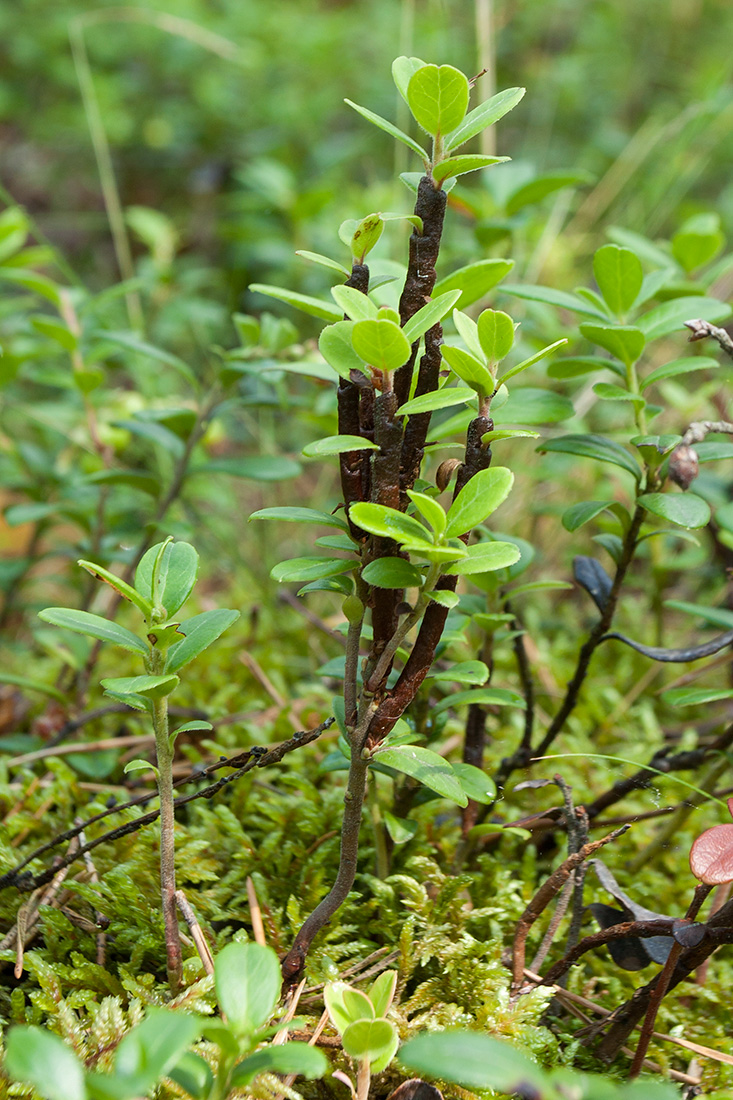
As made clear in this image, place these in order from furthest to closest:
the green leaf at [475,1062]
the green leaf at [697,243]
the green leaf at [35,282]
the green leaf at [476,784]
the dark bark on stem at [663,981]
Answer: the green leaf at [35,282], the green leaf at [697,243], the green leaf at [476,784], the dark bark on stem at [663,981], the green leaf at [475,1062]

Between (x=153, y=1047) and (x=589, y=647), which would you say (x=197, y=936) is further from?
(x=589, y=647)

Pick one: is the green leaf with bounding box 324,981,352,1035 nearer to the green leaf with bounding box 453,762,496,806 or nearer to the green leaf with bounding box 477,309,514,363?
the green leaf with bounding box 453,762,496,806

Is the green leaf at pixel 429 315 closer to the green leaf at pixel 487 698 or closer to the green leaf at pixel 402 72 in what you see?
the green leaf at pixel 402 72

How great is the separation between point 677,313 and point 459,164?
1.49 feet

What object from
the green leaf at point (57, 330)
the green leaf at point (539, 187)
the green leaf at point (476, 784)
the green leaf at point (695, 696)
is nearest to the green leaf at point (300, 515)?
the green leaf at point (476, 784)

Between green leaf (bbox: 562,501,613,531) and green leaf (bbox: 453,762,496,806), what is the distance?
30 centimetres

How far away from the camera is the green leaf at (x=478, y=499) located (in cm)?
72

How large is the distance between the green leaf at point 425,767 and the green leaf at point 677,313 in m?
0.60

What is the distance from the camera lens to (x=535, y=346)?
1.67m

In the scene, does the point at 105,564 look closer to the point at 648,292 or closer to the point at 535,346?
the point at 535,346

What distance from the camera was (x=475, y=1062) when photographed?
1.63ft

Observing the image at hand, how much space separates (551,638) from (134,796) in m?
1.04

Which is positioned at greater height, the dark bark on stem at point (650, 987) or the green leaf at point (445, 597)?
the green leaf at point (445, 597)

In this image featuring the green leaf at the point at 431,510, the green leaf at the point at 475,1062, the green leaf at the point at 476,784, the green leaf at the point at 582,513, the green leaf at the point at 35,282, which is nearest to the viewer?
the green leaf at the point at 475,1062
